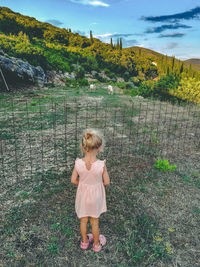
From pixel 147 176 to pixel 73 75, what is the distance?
1730 cm

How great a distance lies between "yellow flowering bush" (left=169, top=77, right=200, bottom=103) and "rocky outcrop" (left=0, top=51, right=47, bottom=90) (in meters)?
9.11

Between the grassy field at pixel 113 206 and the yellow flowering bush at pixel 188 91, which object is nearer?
the grassy field at pixel 113 206

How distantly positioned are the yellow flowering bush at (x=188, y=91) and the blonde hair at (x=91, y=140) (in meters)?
11.8

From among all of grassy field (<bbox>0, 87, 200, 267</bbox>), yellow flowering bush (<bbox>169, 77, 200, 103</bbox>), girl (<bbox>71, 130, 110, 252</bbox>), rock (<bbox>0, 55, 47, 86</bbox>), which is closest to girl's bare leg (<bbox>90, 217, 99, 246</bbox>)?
girl (<bbox>71, 130, 110, 252</bbox>)

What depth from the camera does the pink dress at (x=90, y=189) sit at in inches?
79.8

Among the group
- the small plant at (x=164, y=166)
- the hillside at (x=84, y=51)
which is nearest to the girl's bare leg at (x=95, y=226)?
the small plant at (x=164, y=166)

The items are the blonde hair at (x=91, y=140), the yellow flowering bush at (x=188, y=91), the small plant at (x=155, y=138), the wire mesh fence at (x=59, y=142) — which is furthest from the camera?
the yellow flowering bush at (x=188, y=91)

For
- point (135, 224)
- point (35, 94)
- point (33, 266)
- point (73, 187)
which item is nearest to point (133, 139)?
point (73, 187)

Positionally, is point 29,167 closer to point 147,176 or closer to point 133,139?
point 147,176

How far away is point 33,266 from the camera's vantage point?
6.96ft

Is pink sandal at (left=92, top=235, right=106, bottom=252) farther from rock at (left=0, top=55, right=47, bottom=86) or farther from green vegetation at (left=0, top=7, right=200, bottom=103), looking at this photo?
rock at (left=0, top=55, right=47, bottom=86)

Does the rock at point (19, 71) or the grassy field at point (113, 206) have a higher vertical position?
the rock at point (19, 71)

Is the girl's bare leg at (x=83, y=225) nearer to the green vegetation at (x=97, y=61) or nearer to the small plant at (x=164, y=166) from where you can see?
the small plant at (x=164, y=166)

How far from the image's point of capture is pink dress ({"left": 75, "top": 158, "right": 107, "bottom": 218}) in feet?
6.65
